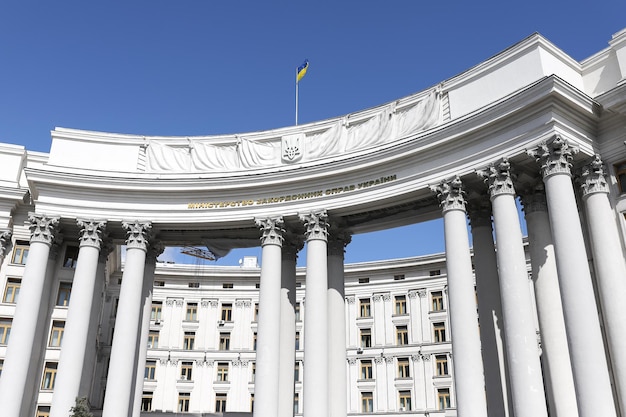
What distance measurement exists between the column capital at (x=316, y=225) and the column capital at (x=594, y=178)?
45.4 ft

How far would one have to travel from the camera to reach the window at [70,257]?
40.6 metres

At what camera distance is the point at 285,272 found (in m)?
38.8

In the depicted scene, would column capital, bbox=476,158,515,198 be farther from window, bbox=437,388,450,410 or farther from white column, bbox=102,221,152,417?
window, bbox=437,388,450,410

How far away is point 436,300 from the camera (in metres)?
67.5

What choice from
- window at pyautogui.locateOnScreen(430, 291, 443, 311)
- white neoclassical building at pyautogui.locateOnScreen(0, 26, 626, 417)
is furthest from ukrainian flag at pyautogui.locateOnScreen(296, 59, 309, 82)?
window at pyautogui.locateOnScreen(430, 291, 443, 311)

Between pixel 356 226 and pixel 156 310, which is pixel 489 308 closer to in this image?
pixel 356 226

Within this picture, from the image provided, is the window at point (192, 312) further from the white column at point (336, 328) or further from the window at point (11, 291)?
the white column at point (336, 328)

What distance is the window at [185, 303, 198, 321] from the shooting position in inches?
2783

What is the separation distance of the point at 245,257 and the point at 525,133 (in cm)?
5639

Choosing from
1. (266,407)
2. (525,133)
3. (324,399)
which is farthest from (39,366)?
(525,133)

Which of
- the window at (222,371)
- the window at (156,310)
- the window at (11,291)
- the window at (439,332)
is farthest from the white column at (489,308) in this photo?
the window at (156,310)

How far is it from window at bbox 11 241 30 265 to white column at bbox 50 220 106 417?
18.5ft

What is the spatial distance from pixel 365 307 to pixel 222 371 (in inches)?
691

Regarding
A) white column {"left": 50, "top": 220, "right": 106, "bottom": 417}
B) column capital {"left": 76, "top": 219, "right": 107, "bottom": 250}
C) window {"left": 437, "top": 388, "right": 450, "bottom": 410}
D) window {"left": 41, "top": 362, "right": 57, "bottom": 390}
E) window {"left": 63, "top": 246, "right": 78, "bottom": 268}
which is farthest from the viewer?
window {"left": 437, "top": 388, "right": 450, "bottom": 410}
